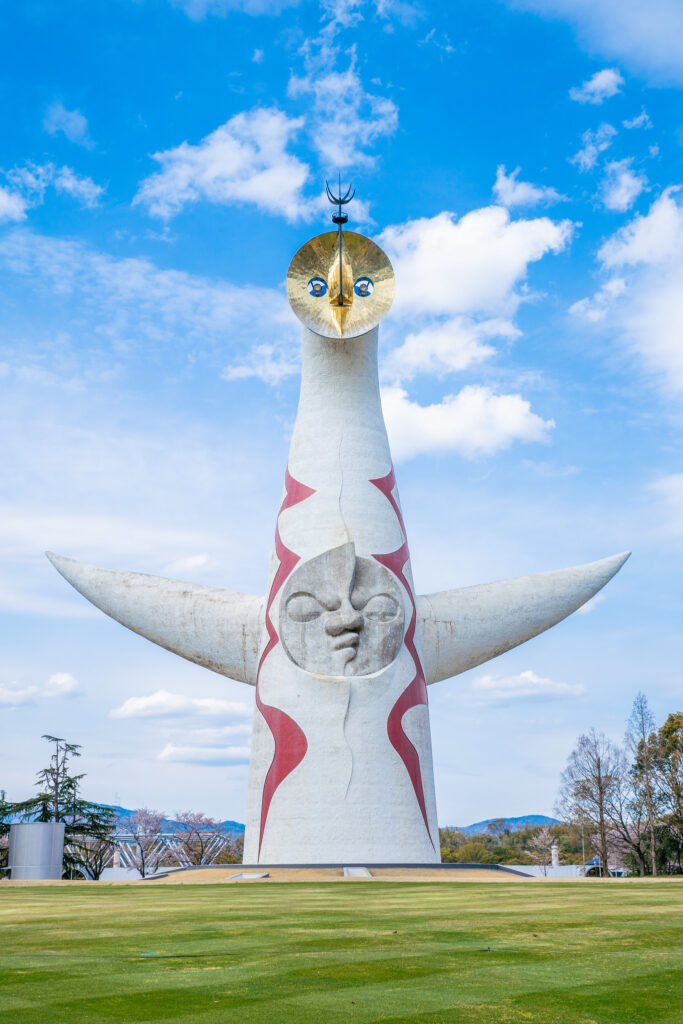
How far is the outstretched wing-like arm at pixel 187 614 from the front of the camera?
25.3 metres

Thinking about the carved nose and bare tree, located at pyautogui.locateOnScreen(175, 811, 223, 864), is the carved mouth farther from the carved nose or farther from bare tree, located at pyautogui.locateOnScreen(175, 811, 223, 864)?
bare tree, located at pyautogui.locateOnScreen(175, 811, 223, 864)

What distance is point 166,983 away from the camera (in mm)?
5504

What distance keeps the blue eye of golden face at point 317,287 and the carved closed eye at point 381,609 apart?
757 centimetres

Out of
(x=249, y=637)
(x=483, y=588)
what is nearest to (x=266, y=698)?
(x=249, y=637)

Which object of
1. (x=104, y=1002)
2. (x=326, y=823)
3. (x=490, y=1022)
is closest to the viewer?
(x=490, y=1022)

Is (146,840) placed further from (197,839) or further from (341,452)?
(341,452)

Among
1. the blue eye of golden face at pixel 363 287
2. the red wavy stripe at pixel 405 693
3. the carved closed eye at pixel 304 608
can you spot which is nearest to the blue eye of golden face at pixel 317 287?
the blue eye of golden face at pixel 363 287

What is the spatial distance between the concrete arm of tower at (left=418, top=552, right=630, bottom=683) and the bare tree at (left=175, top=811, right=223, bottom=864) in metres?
26.5

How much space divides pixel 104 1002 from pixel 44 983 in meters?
0.77

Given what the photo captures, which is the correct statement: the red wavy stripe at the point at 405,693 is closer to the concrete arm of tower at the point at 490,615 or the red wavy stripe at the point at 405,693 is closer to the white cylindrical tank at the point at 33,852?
the concrete arm of tower at the point at 490,615

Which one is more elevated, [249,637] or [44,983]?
[249,637]

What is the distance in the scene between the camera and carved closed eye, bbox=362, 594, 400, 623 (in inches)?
897

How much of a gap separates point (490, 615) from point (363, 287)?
8.75 metres

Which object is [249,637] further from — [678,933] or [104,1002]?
[104,1002]
